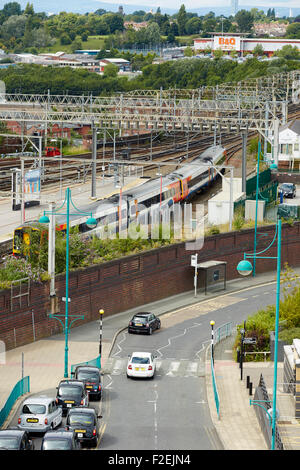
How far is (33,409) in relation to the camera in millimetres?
28609

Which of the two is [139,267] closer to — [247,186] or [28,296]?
[28,296]

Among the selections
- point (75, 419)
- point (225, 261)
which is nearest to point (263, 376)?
point (75, 419)

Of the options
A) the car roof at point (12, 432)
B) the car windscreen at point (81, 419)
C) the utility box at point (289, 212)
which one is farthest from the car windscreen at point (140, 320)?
the utility box at point (289, 212)

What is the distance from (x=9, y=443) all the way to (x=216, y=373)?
41.4ft

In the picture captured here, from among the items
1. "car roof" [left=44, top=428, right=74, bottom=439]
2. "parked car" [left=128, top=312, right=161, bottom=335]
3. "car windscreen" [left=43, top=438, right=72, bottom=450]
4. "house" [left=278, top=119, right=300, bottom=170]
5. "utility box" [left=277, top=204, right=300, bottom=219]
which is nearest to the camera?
"car windscreen" [left=43, top=438, right=72, bottom=450]

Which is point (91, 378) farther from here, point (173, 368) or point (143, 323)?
point (143, 323)

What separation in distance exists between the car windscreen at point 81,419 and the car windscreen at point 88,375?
4.55m

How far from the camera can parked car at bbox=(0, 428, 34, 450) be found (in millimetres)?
25047

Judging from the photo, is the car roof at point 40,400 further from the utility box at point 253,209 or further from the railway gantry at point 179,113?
the railway gantry at point 179,113

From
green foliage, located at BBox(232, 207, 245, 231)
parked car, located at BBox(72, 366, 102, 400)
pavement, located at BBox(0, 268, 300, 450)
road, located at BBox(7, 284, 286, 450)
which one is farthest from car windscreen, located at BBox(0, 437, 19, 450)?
green foliage, located at BBox(232, 207, 245, 231)

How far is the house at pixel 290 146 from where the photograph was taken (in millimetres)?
79812

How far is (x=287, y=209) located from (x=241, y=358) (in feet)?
78.6

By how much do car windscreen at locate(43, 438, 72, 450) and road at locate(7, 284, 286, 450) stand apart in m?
2.38

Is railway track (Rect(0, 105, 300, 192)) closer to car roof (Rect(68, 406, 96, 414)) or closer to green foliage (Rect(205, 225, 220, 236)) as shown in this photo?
green foliage (Rect(205, 225, 220, 236))
